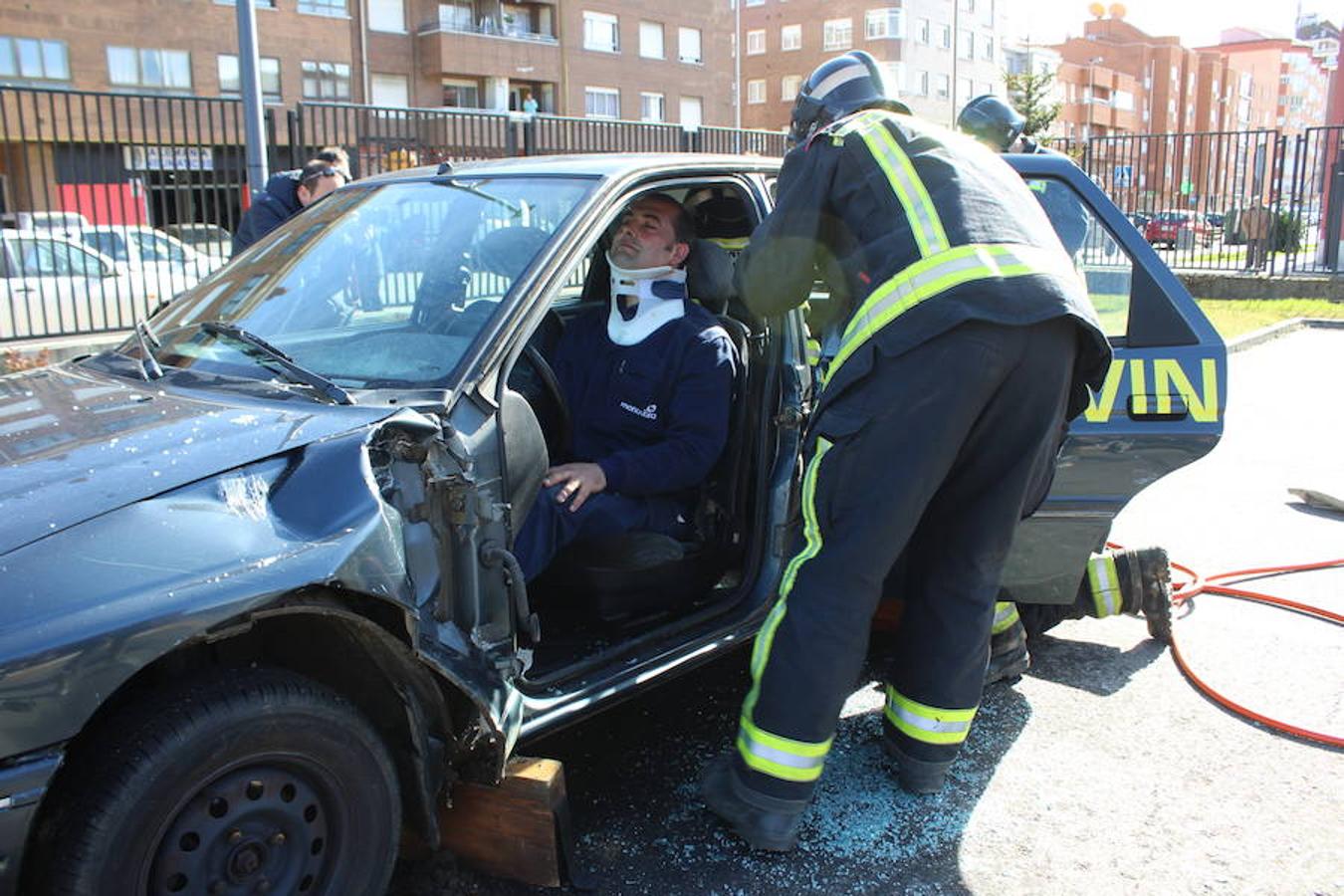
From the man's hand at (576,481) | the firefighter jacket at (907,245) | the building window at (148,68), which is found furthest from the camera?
the building window at (148,68)

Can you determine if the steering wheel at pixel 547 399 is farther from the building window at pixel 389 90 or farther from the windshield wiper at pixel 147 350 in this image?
the building window at pixel 389 90

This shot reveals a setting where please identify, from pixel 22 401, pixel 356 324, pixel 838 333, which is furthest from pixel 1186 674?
pixel 22 401

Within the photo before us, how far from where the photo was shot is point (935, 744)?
9.55 feet

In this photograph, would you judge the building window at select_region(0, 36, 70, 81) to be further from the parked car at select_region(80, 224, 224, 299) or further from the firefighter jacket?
the firefighter jacket

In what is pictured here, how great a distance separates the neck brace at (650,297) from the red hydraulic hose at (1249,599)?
2.13m

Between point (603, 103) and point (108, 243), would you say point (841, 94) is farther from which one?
point (603, 103)

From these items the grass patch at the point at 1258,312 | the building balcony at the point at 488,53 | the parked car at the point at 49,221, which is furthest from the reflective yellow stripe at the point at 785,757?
the building balcony at the point at 488,53

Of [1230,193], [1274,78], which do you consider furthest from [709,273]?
[1274,78]

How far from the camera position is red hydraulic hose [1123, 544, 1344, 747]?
3336mm

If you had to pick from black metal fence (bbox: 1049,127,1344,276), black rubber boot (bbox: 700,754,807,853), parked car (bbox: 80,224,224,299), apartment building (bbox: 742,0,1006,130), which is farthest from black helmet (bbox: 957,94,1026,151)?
apartment building (bbox: 742,0,1006,130)

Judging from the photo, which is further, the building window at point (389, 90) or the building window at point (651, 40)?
the building window at point (651, 40)

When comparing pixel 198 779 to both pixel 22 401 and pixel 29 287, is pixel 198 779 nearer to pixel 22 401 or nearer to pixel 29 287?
pixel 22 401

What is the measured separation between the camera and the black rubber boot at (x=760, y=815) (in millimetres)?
2650

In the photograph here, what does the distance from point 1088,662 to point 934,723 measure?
4.12ft
